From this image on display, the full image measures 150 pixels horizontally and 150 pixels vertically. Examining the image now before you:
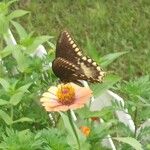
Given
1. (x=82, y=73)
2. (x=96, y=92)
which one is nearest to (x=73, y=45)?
(x=82, y=73)

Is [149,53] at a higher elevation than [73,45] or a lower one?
lower

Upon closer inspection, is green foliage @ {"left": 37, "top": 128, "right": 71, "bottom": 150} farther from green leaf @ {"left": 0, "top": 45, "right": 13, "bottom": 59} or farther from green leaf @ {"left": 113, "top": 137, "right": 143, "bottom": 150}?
green leaf @ {"left": 0, "top": 45, "right": 13, "bottom": 59}

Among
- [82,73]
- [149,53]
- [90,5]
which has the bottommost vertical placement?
[149,53]

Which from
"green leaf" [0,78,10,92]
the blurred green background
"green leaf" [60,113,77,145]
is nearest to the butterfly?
"green leaf" [60,113,77,145]

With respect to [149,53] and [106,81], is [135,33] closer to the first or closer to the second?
[149,53]

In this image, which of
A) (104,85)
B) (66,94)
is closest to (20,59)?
(104,85)

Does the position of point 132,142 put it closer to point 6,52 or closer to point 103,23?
point 6,52
